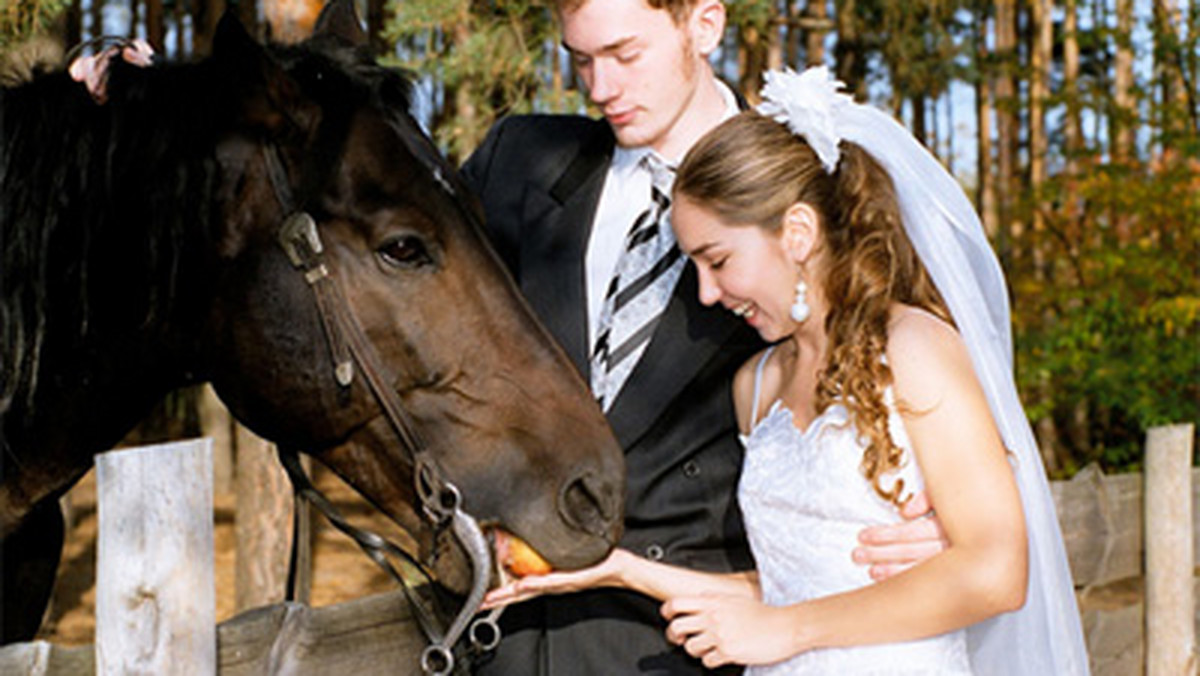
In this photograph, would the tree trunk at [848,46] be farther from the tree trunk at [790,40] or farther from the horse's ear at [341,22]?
the horse's ear at [341,22]

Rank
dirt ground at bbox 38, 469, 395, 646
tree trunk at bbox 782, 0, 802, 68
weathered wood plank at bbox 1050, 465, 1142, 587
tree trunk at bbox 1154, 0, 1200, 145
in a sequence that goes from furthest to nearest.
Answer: tree trunk at bbox 782, 0, 802, 68, tree trunk at bbox 1154, 0, 1200, 145, dirt ground at bbox 38, 469, 395, 646, weathered wood plank at bbox 1050, 465, 1142, 587

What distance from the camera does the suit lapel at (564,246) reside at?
226cm

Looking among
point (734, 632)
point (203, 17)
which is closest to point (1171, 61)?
point (203, 17)

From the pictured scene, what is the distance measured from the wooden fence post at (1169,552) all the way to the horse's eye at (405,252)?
317 cm

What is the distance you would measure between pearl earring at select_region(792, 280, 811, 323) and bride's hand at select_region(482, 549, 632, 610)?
1.76ft

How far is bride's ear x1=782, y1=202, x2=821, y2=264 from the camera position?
2.09 m

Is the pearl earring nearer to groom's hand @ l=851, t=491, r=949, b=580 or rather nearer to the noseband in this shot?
groom's hand @ l=851, t=491, r=949, b=580

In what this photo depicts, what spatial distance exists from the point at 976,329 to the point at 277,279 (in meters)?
1.35

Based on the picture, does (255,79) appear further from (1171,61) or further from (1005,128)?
(1005,128)

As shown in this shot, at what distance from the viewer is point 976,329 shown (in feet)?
6.93

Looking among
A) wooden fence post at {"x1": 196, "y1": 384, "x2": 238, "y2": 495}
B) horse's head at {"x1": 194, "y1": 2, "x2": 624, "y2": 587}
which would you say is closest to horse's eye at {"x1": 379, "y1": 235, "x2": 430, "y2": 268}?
horse's head at {"x1": 194, "y1": 2, "x2": 624, "y2": 587}

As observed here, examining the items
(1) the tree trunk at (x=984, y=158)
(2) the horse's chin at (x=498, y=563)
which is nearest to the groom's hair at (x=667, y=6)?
(2) the horse's chin at (x=498, y=563)

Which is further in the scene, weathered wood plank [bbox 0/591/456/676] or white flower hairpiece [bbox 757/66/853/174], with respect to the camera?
white flower hairpiece [bbox 757/66/853/174]

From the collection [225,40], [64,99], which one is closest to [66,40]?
[64,99]
